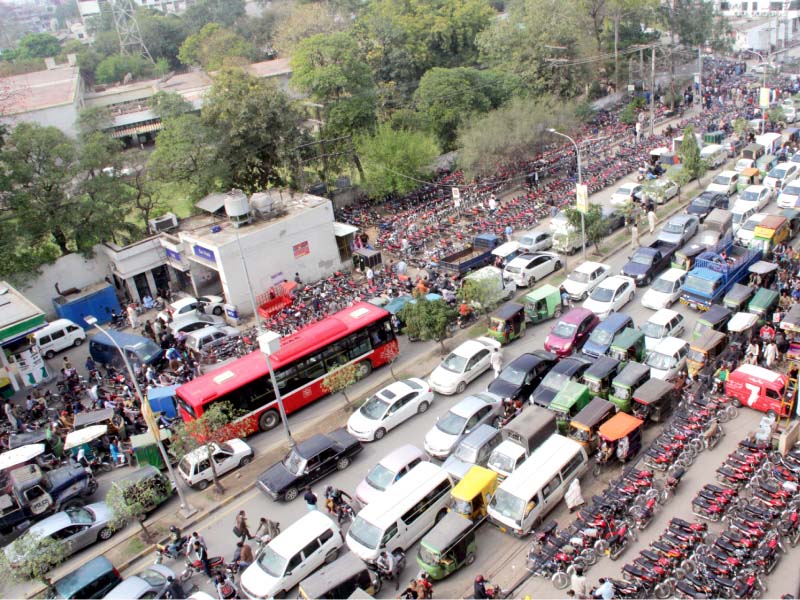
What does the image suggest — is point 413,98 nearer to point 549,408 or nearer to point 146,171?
point 146,171

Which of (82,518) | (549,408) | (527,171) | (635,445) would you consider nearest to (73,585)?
(82,518)

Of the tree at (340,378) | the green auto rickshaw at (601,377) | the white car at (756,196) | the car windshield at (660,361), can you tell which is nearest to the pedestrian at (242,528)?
the tree at (340,378)

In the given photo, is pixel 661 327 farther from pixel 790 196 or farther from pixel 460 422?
pixel 790 196

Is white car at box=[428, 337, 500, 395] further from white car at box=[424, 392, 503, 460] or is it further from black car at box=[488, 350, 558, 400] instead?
white car at box=[424, 392, 503, 460]

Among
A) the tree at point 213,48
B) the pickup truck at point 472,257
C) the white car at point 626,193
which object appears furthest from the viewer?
the tree at point 213,48

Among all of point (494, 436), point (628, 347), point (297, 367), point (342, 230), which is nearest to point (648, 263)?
point (628, 347)

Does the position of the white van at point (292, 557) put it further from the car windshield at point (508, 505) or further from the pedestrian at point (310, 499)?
the car windshield at point (508, 505)

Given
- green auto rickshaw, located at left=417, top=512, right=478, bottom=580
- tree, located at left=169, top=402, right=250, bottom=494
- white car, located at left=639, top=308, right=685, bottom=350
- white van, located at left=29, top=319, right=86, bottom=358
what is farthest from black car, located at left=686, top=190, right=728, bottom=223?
white van, located at left=29, top=319, right=86, bottom=358
